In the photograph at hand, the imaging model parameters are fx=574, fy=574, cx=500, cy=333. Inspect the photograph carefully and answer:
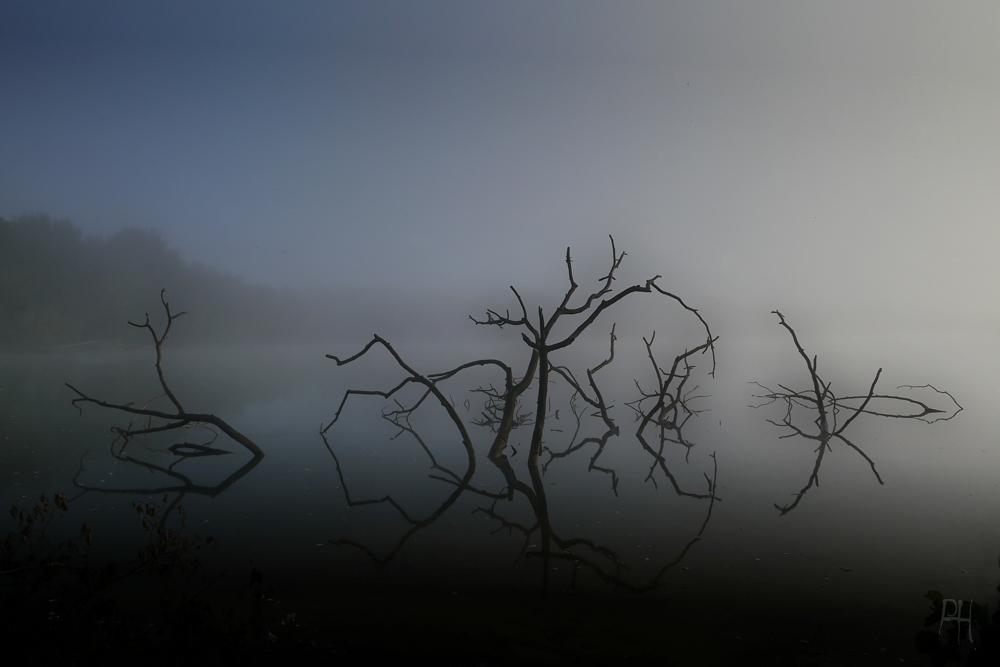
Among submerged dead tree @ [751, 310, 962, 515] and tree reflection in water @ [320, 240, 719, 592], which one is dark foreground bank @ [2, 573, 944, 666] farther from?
submerged dead tree @ [751, 310, 962, 515]

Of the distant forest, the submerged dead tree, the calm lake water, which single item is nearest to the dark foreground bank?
the calm lake water

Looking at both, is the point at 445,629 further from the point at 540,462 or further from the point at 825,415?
the point at 825,415

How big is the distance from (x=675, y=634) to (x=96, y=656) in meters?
2.97

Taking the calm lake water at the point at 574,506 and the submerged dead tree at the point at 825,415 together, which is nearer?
the calm lake water at the point at 574,506

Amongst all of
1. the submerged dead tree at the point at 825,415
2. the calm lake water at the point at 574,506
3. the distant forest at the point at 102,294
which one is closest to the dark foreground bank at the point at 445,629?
the calm lake water at the point at 574,506

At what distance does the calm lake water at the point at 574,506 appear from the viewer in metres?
4.02

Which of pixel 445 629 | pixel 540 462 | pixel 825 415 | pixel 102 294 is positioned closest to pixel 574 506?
pixel 540 462

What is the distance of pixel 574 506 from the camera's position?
5723 mm

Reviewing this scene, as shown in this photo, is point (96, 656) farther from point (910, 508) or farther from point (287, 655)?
point (910, 508)

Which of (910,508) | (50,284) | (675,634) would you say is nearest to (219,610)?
(675,634)

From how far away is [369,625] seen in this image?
3209 millimetres

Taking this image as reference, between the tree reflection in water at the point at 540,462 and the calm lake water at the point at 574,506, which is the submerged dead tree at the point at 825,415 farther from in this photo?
the tree reflection in water at the point at 540,462

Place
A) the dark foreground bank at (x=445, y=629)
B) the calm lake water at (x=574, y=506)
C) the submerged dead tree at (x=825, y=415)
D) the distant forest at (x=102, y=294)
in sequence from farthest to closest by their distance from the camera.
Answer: the distant forest at (x=102, y=294)
the submerged dead tree at (x=825, y=415)
the calm lake water at (x=574, y=506)
the dark foreground bank at (x=445, y=629)

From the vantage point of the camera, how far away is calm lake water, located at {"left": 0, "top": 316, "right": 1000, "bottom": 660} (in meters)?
4.02
